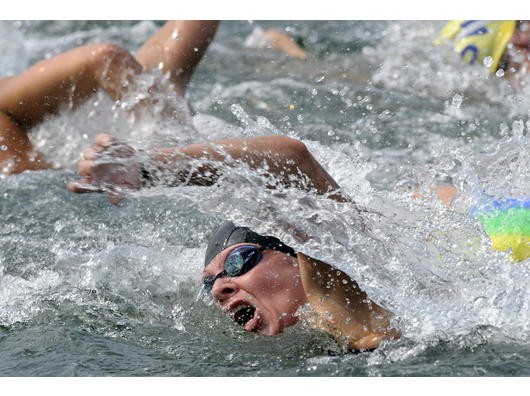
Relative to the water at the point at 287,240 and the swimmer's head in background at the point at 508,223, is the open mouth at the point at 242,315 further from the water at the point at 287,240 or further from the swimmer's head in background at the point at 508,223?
the swimmer's head in background at the point at 508,223

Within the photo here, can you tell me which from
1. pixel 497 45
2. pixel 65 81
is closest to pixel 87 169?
pixel 65 81

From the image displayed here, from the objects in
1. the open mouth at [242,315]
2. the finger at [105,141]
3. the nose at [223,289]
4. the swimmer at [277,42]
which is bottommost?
the swimmer at [277,42]

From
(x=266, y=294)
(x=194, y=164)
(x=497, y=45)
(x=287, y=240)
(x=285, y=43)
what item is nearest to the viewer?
(x=194, y=164)

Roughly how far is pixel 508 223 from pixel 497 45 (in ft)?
7.84

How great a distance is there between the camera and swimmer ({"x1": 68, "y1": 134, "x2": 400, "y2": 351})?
233cm

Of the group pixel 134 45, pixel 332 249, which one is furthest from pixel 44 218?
pixel 134 45

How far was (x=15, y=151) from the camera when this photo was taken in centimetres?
373

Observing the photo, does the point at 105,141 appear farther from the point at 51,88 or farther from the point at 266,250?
the point at 51,88

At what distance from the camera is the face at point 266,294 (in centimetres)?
279

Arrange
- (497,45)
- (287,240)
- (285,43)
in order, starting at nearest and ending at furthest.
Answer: (287,240) → (497,45) → (285,43)

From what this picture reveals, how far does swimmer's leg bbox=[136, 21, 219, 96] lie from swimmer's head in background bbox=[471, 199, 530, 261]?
1.55m

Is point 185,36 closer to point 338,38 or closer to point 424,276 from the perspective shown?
point 424,276

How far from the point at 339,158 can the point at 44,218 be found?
4.10 feet

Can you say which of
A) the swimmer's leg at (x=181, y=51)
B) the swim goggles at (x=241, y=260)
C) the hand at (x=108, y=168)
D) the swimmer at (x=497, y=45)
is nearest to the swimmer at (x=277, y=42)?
the swimmer at (x=497, y=45)
